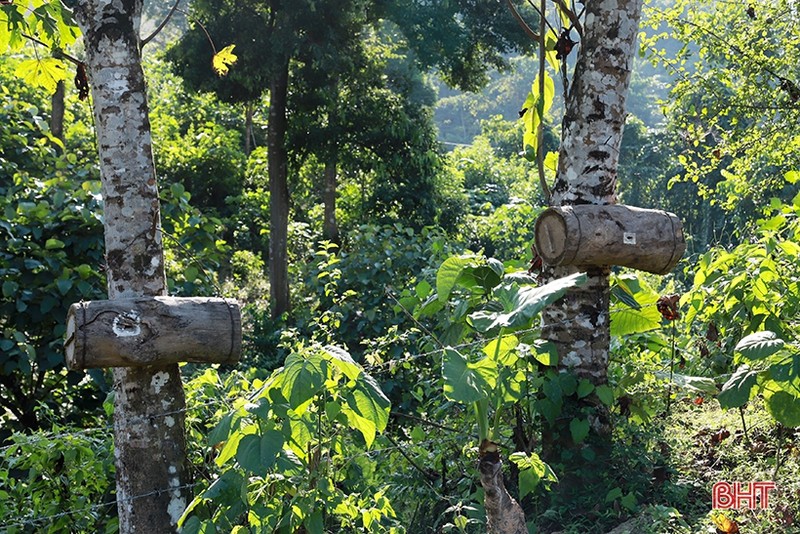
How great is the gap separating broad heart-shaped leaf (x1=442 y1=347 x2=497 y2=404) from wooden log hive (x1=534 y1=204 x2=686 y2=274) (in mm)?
777

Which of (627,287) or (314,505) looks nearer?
(314,505)

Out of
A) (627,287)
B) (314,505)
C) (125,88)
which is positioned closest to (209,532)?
(314,505)

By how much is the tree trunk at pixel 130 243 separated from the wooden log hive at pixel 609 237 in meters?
1.43

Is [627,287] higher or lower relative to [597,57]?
lower

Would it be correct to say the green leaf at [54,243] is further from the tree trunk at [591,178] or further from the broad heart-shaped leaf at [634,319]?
the broad heart-shaped leaf at [634,319]

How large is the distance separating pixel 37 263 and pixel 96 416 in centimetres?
101

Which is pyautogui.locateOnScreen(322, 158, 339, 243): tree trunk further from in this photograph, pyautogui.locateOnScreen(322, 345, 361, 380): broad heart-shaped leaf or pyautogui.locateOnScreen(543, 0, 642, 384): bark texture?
pyautogui.locateOnScreen(322, 345, 361, 380): broad heart-shaped leaf

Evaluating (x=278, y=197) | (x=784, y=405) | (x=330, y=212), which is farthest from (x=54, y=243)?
(x=330, y=212)

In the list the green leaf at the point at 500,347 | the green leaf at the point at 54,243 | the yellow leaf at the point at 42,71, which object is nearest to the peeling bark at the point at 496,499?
the green leaf at the point at 500,347

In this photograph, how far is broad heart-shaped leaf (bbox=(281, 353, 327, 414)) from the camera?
2.39 meters

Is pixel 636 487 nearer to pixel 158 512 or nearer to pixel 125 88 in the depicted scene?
pixel 158 512

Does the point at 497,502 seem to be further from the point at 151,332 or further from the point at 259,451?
the point at 151,332

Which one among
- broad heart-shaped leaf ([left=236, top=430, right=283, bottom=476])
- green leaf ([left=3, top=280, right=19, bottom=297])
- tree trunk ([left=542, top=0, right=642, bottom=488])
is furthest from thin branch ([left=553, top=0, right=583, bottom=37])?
green leaf ([left=3, top=280, right=19, bottom=297])

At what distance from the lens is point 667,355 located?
191 inches
